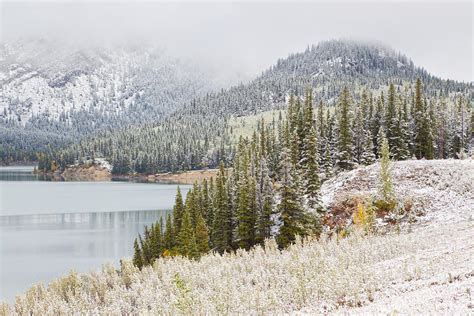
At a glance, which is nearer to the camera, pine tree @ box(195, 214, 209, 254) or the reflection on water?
pine tree @ box(195, 214, 209, 254)

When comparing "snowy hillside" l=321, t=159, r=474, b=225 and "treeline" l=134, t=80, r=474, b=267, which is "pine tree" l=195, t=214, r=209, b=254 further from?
"snowy hillside" l=321, t=159, r=474, b=225

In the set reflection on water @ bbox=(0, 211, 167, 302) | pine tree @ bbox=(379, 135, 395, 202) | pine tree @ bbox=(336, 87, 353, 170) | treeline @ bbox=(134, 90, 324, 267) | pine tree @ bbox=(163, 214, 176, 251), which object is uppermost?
pine tree @ bbox=(336, 87, 353, 170)

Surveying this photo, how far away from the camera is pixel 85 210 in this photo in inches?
4422

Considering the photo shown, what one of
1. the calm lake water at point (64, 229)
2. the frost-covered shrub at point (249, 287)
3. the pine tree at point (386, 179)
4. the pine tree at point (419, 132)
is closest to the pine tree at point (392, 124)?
the pine tree at point (419, 132)

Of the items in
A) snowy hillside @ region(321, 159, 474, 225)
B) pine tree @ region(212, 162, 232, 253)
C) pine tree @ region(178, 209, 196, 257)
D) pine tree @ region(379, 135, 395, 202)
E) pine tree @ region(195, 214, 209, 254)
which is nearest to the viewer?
snowy hillside @ region(321, 159, 474, 225)

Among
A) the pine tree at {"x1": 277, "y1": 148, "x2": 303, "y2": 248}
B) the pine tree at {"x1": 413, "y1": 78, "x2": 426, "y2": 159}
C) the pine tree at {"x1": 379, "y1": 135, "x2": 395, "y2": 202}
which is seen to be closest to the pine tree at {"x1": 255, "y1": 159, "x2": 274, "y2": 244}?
the pine tree at {"x1": 277, "y1": 148, "x2": 303, "y2": 248}

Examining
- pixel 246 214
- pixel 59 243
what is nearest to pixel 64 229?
pixel 59 243

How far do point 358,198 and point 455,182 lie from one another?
9.99 m

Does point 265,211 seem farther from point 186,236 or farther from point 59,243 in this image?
point 59,243

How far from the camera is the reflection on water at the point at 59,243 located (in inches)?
2288

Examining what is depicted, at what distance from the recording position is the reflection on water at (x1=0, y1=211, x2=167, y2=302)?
58.1 m

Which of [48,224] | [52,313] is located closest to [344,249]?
[52,313]

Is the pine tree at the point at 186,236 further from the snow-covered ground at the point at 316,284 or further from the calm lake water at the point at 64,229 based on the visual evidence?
the snow-covered ground at the point at 316,284

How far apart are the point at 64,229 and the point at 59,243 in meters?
13.2
